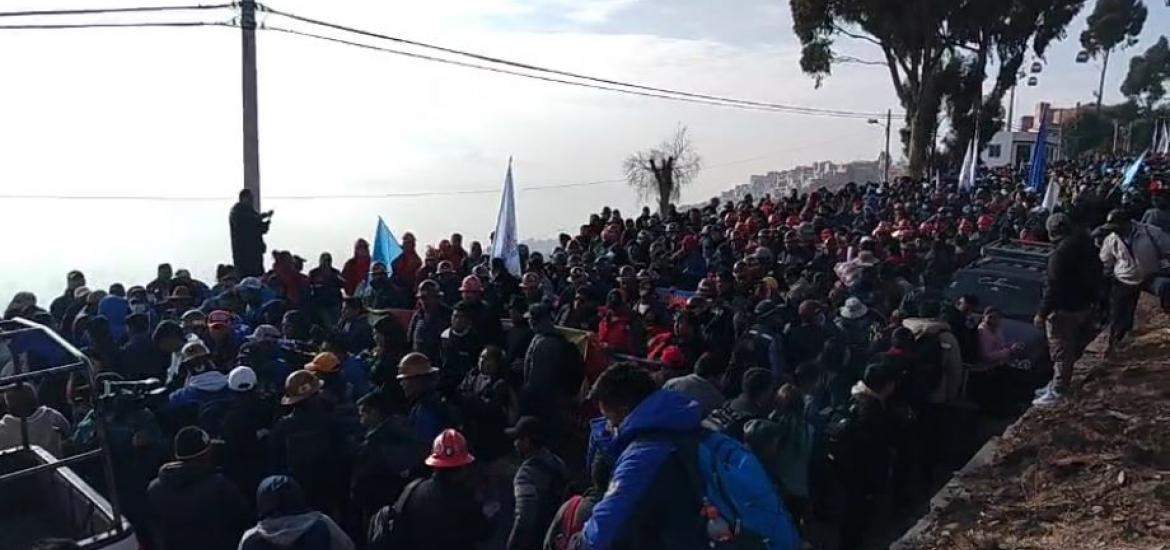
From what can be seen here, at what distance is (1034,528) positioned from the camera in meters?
5.80

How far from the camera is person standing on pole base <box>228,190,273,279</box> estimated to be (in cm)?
1188

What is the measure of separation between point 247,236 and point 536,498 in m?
8.52

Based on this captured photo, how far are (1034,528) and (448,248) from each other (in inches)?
336

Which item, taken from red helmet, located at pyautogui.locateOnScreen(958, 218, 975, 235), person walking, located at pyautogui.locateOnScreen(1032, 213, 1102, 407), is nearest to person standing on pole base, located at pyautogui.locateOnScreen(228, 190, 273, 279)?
person walking, located at pyautogui.locateOnScreen(1032, 213, 1102, 407)

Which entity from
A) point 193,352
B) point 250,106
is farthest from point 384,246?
point 193,352

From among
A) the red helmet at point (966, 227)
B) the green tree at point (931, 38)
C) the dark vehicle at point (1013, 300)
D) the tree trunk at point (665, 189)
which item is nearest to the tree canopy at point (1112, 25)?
the green tree at point (931, 38)

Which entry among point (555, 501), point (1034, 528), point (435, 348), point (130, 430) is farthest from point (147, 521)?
point (1034, 528)

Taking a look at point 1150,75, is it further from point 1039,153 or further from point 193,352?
point 193,352

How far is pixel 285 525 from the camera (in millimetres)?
4102

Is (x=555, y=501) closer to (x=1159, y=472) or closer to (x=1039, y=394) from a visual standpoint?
(x=1159, y=472)

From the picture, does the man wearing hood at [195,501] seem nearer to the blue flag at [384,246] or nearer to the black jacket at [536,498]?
the black jacket at [536,498]

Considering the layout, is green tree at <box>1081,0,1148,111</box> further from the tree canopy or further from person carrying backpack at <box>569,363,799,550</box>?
person carrying backpack at <box>569,363,799,550</box>

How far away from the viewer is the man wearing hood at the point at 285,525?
4.06 m

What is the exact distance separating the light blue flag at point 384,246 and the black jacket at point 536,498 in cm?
778
